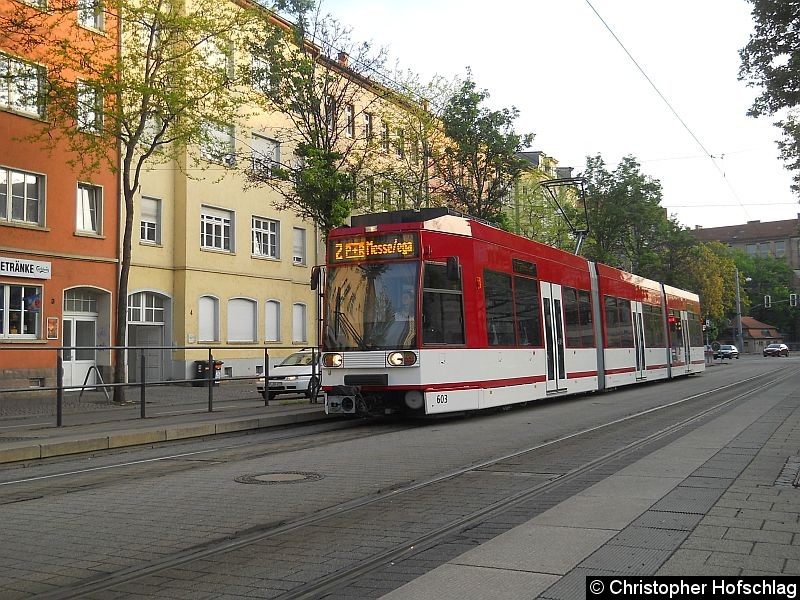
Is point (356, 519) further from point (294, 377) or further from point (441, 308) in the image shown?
point (294, 377)

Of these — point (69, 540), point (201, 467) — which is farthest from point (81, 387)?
point (69, 540)

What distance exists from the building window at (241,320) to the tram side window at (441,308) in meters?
20.7

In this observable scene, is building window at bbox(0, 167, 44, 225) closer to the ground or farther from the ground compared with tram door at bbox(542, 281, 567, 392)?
farther from the ground

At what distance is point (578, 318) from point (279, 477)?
12838 mm

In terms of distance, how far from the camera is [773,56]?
2173 cm

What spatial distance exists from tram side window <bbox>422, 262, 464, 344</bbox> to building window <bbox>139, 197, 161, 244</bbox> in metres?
19.2

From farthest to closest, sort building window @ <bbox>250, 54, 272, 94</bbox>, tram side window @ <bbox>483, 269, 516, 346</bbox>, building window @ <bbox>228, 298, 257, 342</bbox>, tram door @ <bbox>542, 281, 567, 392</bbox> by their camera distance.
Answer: building window @ <bbox>228, 298, 257, 342</bbox> → building window @ <bbox>250, 54, 272, 94</bbox> → tram door @ <bbox>542, 281, 567, 392</bbox> → tram side window @ <bbox>483, 269, 516, 346</bbox>

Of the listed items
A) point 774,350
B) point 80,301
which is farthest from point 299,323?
point 774,350

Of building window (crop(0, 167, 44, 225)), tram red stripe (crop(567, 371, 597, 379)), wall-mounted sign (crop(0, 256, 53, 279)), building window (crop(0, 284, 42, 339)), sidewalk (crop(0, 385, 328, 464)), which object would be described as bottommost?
sidewalk (crop(0, 385, 328, 464))

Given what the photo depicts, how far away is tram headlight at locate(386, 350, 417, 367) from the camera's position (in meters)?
13.1

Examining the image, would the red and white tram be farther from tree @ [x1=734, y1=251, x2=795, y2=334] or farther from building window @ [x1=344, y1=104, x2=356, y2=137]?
tree @ [x1=734, y1=251, x2=795, y2=334]

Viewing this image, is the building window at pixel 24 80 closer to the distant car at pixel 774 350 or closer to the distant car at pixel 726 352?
the distant car at pixel 726 352

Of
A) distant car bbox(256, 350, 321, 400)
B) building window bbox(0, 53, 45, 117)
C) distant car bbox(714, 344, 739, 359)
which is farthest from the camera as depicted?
distant car bbox(714, 344, 739, 359)

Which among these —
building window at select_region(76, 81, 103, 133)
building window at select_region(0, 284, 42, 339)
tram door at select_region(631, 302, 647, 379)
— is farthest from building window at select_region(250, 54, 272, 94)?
tram door at select_region(631, 302, 647, 379)
